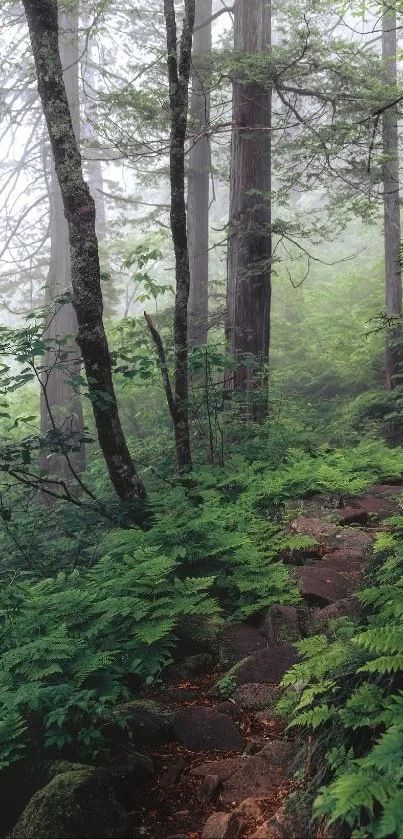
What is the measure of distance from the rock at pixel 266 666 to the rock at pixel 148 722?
54 cm

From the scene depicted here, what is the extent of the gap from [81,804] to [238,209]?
815 centimetres

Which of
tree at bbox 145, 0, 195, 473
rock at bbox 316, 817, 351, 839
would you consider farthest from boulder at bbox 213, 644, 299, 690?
tree at bbox 145, 0, 195, 473

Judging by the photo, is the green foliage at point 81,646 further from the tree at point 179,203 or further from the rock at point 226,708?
the tree at point 179,203

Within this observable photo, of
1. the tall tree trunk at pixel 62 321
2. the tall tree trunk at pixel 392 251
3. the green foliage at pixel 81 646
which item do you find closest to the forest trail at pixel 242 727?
the green foliage at pixel 81 646

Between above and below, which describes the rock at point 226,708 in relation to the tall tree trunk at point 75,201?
below

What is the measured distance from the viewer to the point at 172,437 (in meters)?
9.05

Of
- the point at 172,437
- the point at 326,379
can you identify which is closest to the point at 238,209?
the point at 172,437

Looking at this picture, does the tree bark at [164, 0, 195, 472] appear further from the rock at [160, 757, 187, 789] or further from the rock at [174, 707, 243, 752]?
the rock at [160, 757, 187, 789]

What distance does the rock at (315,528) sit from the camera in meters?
5.76

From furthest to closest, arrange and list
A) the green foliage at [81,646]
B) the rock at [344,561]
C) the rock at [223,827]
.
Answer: the rock at [344,561] → the green foliage at [81,646] → the rock at [223,827]

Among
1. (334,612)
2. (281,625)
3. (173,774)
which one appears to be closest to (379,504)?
(334,612)

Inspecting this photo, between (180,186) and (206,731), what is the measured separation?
5.20 m

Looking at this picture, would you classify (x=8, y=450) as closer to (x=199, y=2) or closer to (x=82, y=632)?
(x=82, y=632)

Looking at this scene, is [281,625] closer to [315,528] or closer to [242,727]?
[242,727]
